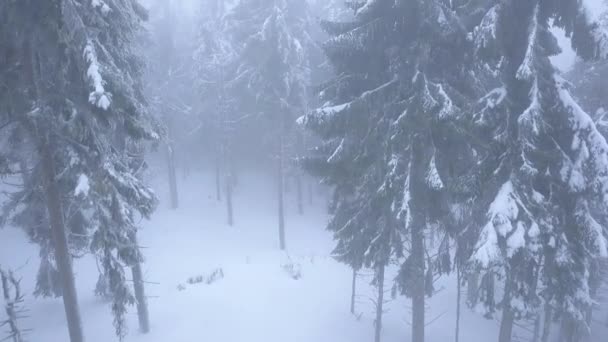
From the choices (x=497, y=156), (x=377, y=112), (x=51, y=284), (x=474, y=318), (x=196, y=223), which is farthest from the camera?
(x=196, y=223)

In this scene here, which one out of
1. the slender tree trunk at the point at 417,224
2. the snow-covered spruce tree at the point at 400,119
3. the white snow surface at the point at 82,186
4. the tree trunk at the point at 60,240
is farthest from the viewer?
the slender tree trunk at the point at 417,224

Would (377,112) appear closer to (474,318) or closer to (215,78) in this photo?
(474,318)

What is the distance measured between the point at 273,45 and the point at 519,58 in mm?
15250

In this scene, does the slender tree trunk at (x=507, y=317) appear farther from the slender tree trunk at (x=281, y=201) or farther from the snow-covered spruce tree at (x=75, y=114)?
the slender tree trunk at (x=281, y=201)

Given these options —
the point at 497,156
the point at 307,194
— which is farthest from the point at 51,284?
the point at 307,194

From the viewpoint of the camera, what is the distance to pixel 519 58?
9.52 meters

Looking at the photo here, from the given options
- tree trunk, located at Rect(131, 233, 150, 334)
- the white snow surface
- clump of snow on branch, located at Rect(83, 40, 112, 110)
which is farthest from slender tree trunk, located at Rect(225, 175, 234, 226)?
clump of snow on branch, located at Rect(83, 40, 112, 110)

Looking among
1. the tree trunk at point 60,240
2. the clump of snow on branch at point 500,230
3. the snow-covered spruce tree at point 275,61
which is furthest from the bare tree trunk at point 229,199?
the clump of snow on branch at point 500,230

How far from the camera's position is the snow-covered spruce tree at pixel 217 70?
1045 inches

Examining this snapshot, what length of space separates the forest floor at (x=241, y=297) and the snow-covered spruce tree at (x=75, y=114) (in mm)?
5319

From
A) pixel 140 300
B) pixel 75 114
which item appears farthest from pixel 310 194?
pixel 75 114

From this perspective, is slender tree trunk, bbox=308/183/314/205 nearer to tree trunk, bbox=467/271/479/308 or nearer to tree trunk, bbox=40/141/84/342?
tree trunk, bbox=467/271/479/308

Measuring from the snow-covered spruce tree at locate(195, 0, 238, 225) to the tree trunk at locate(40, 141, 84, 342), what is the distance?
1811 cm

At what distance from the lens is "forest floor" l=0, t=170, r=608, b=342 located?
14320 millimetres
